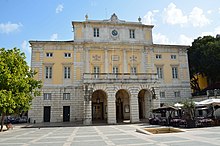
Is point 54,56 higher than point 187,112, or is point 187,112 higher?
point 54,56

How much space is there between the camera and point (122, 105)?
114 ft

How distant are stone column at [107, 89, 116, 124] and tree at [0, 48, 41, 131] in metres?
9.37

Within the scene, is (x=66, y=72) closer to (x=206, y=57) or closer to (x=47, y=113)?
(x=47, y=113)

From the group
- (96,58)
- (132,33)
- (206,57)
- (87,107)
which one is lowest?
(87,107)

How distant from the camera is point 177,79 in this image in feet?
119

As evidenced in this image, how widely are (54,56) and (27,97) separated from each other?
456 inches

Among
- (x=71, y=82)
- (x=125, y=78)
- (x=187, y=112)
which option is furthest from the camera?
(x=71, y=82)

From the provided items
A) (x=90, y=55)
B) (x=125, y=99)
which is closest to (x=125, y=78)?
(x=125, y=99)

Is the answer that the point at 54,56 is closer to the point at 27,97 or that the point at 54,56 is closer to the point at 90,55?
the point at 90,55

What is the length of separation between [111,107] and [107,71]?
7201 millimetres

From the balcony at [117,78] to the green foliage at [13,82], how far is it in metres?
→ 7.47

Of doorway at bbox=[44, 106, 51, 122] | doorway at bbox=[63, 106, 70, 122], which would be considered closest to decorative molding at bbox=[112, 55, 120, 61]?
doorway at bbox=[63, 106, 70, 122]

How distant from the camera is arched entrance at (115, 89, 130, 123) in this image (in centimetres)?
3359

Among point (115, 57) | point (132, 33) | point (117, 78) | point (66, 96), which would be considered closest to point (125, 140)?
point (117, 78)
